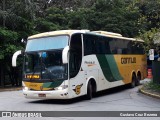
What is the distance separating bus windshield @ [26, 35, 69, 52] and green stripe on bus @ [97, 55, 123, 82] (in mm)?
3289

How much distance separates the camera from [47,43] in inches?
624

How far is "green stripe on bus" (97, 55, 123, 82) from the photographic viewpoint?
18812mm

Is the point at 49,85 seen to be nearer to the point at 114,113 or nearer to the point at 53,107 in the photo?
the point at 53,107

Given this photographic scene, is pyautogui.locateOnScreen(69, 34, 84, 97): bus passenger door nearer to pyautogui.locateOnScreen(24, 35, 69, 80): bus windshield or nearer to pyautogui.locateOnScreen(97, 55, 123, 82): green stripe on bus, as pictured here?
pyautogui.locateOnScreen(24, 35, 69, 80): bus windshield

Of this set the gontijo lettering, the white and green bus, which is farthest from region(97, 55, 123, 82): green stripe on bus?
the gontijo lettering

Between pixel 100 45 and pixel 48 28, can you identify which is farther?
pixel 48 28

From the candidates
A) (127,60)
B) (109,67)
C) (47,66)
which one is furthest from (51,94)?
(127,60)

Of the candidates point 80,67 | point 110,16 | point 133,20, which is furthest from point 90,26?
point 80,67

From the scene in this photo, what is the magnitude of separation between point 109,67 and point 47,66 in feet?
17.8

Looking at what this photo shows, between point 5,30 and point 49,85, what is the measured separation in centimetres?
1351

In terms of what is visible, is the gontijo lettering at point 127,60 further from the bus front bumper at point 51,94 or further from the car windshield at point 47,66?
the bus front bumper at point 51,94

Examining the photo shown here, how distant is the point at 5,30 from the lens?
27359 millimetres

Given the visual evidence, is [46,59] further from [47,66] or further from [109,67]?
[109,67]

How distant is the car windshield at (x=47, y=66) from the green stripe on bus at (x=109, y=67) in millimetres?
3605
